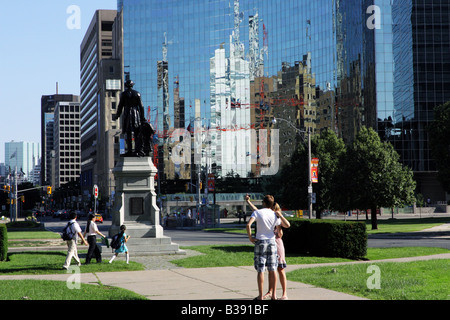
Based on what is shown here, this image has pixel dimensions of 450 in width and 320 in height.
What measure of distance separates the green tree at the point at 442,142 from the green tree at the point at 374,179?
5.86 m

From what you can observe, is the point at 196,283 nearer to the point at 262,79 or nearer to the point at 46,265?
the point at 46,265

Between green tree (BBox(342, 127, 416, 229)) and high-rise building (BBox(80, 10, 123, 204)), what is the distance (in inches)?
3852

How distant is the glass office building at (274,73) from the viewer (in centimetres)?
10238

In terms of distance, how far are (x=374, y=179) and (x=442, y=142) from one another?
41.0 ft

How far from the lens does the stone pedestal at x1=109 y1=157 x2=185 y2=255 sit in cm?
2361

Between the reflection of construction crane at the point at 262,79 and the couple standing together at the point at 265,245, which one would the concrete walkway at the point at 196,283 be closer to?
the couple standing together at the point at 265,245

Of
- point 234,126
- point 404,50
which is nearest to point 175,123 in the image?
point 234,126

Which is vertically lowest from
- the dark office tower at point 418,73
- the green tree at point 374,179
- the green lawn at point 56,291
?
the green lawn at point 56,291

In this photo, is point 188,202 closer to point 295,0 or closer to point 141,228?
point 295,0

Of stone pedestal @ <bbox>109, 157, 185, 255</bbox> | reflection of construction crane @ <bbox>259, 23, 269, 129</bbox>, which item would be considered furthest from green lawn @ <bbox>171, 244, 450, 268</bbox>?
reflection of construction crane @ <bbox>259, 23, 269, 129</bbox>

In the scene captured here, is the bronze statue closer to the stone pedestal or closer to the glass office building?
the stone pedestal

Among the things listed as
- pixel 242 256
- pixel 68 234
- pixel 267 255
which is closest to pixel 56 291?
pixel 267 255

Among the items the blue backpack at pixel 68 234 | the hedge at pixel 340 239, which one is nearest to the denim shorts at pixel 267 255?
the blue backpack at pixel 68 234

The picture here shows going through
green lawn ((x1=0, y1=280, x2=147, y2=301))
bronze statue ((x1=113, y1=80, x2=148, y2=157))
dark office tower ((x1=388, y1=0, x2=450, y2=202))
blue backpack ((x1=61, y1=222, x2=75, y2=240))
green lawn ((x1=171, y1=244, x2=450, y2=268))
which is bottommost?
green lawn ((x1=171, y1=244, x2=450, y2=268))
